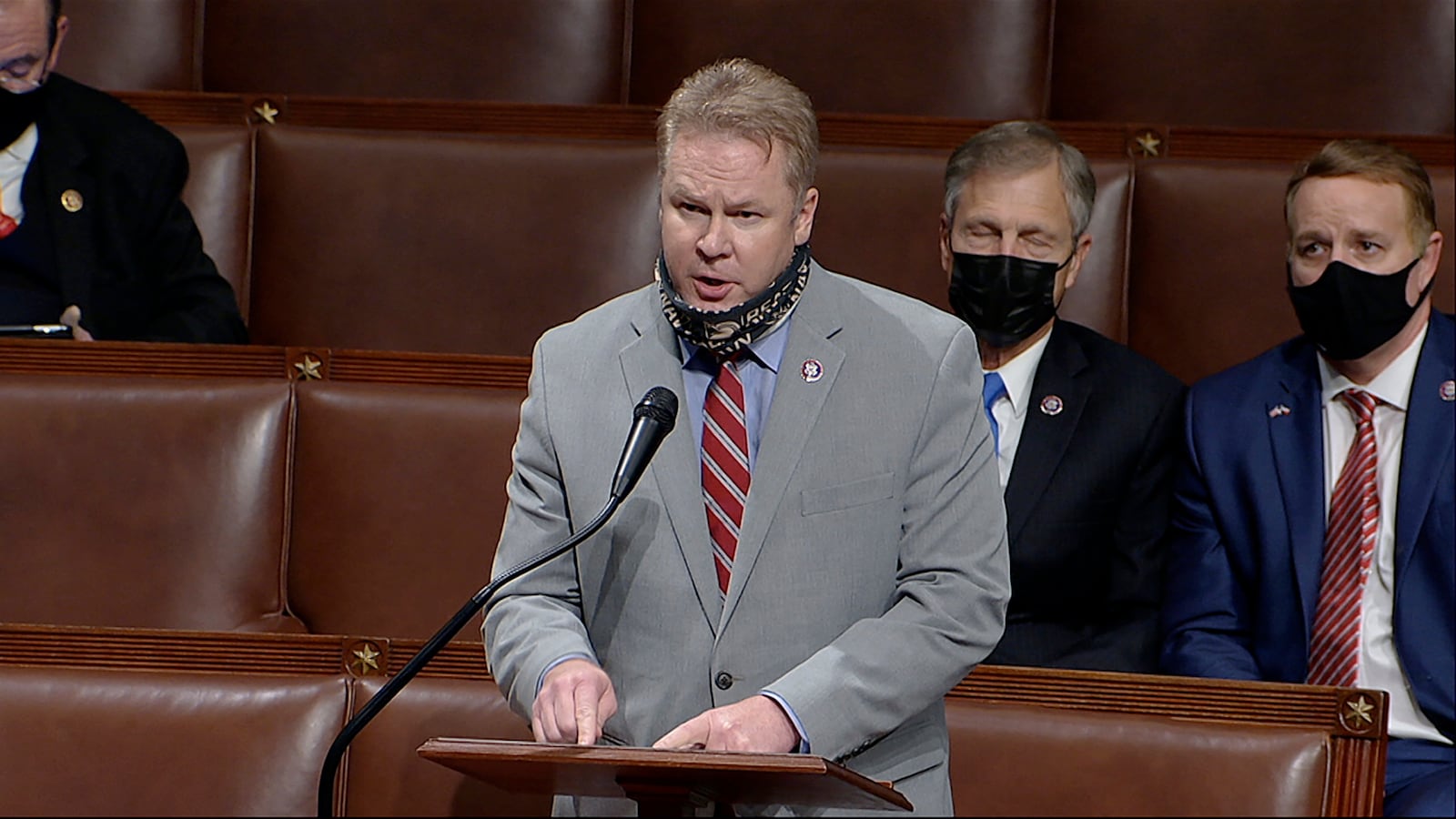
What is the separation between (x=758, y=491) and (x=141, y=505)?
62 cm

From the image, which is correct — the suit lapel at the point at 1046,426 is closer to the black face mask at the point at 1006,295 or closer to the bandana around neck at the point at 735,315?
the black face mask at the point at 1006,295

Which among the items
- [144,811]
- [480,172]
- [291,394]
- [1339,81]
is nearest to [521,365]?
[291,394]

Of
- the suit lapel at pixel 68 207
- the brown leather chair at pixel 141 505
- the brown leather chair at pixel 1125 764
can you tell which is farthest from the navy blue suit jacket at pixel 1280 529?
the suit lapel at pixel 68 207

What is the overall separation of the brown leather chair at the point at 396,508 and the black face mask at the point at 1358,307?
617mm

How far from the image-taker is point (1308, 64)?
6.30ft

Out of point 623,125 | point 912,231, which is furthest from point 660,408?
point 623,125

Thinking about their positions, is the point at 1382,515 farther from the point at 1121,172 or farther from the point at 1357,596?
the point at 1121,172

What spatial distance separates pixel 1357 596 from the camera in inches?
53.6

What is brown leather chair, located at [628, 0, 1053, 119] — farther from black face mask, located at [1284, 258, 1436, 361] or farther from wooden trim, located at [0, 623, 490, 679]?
wooden trim, located at [0, 623, 490, 679]

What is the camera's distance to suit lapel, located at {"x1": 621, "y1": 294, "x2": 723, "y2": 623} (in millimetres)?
951

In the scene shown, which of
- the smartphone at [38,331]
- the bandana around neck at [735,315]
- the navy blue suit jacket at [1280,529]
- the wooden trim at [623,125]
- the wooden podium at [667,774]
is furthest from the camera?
the wooden trim at [623,125]

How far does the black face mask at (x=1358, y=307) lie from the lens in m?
1.41

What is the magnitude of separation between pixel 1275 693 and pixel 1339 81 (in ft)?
3.30

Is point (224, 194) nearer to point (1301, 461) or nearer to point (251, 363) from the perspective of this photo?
point (251, 363)
